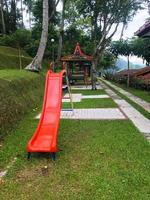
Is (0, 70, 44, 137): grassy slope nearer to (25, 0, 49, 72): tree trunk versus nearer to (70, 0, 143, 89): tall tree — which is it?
(25, 0, 49, 72): tree trunk

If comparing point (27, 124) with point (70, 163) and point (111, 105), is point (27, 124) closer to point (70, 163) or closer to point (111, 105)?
point (70, 163)

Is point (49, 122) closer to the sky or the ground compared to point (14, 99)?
closer to the ground

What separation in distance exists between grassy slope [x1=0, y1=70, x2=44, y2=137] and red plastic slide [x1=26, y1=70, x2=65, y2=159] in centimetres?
116

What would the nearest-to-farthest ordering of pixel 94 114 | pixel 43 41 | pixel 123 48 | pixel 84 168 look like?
pixel 84 168
pixel 94 114
pixel 43 41
pixel 123 48

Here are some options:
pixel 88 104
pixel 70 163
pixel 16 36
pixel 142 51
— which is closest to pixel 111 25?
pixel 142 51

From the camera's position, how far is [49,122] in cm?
759

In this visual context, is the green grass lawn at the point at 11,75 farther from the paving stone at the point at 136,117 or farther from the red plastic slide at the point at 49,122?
the paving stone at the point at 136,117

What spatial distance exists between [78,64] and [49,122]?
21355 millimetres

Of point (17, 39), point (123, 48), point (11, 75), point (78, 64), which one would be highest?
point (17, 39)

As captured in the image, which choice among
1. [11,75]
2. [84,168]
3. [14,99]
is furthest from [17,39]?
[84,168]

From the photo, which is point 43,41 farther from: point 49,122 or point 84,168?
point 84,168

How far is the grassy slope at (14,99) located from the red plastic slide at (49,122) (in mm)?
1164

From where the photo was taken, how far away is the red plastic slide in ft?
21.1

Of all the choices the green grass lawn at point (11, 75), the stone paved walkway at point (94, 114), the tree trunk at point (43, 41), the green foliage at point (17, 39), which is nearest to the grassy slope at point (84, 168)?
the stone paved walkway at point (94, 114)
